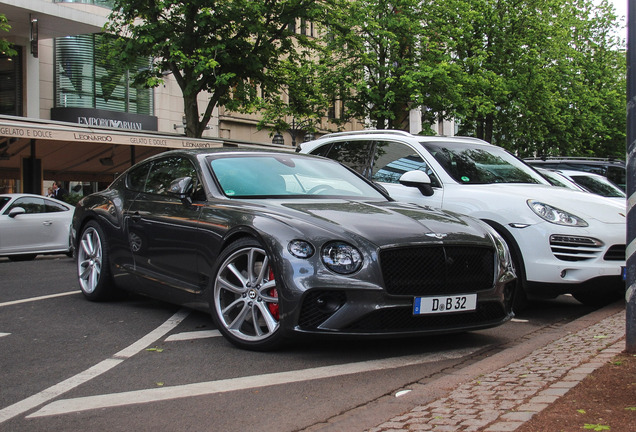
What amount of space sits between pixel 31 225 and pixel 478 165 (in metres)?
9.94

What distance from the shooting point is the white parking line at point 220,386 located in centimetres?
420

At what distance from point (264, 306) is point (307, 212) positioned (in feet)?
2.45

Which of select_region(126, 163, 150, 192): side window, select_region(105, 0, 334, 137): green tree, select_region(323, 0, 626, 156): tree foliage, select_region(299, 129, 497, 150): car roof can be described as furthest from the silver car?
select_region(323, 0, 626, 156): tree foliage

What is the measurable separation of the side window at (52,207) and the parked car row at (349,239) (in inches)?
317

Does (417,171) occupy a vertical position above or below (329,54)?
below

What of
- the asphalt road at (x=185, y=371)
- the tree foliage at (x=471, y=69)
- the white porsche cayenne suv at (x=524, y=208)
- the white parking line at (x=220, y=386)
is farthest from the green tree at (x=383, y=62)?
the white parking line at (x=220, y=386)

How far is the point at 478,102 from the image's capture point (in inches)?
1165

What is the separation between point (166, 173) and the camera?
7285 millimetres

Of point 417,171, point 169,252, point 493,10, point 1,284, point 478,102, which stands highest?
point 493,10

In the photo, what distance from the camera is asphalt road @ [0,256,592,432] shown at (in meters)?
3.98

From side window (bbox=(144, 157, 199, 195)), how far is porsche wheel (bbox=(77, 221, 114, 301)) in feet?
2.53

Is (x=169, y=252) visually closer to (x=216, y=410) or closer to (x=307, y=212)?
(x=307, y=212)

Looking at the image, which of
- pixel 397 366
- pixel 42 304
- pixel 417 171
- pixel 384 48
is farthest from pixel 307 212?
pixel 384 48

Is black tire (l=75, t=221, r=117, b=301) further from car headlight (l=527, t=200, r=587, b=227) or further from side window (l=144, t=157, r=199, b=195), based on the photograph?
car headlight (l=527, t=200, r=587, b=227)
